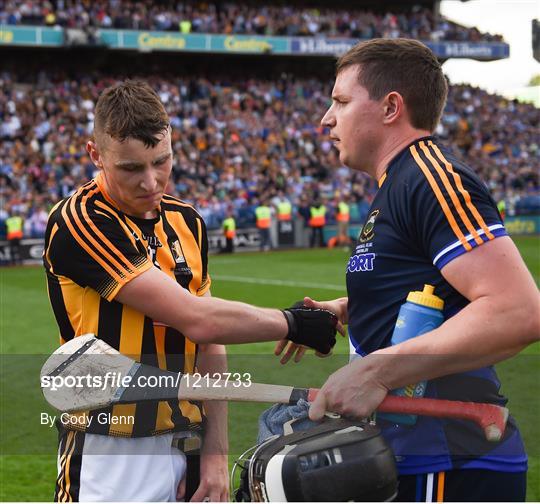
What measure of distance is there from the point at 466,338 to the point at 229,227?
23764 millimetres

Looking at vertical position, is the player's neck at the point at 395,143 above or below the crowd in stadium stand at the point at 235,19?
below

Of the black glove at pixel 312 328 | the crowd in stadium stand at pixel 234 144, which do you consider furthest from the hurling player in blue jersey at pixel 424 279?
→ the crowd in stadium stand at pixel 234 144

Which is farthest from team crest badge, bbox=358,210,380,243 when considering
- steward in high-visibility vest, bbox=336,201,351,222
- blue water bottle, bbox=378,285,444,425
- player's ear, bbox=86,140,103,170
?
steward in high-visibility vest, bbox=336,201,351,222

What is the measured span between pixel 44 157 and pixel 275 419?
27613 mm

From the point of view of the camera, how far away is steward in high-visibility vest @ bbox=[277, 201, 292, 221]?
27609 millimetres

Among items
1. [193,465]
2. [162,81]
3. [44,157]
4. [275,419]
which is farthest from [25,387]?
[162,81]

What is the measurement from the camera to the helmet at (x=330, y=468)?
2.19 meters

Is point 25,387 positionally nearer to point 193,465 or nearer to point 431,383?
point 193,465

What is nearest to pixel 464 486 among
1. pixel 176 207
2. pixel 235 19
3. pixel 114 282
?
pixel 114 282

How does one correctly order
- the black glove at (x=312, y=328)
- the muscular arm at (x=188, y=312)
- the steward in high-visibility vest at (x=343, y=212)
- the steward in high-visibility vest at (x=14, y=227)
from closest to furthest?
the muscular arm at (x=188, y=312) → the black glove at (x=312, y=328) → the steward in high-visibility vest at (x=14, y=227) → the steward in high-visibility vest at (x=343, y=212)

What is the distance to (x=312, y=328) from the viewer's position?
2.88 meters

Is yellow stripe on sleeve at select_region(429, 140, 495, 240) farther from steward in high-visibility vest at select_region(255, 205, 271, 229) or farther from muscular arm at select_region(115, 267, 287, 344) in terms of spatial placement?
steward in high-visibility vest at select_region(255, 205, 271, 229)

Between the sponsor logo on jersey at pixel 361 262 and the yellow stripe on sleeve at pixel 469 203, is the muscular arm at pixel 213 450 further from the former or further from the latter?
the yellow stripe on sleeve at pixel 469 203

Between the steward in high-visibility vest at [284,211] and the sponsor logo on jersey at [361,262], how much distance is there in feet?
81.9
